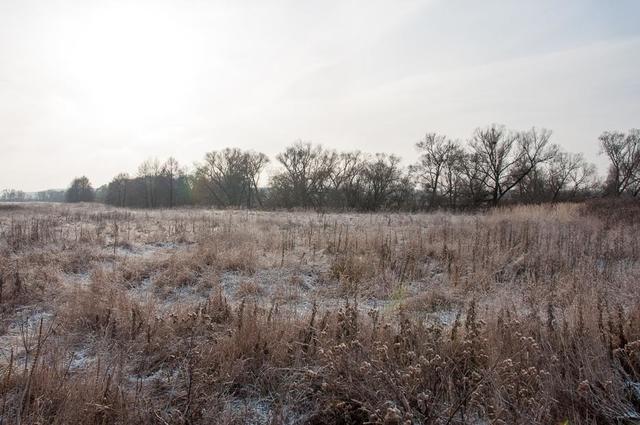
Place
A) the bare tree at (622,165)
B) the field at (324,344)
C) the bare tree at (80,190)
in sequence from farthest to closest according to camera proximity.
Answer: the bare tree at (80,190) → the bare tree at (622,165) → the field at (324,344)

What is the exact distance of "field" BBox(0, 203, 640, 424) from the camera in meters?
2.26

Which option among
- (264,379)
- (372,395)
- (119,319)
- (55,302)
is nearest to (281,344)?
(264,379)

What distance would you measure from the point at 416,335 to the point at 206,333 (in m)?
1.82

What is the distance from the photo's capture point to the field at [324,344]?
2.26 metres

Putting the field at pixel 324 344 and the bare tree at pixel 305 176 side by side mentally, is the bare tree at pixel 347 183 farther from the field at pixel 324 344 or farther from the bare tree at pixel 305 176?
the field at pixel 324 344

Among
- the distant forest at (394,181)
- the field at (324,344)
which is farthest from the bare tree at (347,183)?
the field at (324,344)

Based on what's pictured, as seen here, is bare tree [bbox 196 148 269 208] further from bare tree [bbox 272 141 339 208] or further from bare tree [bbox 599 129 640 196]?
bare tree [bbox 599 129 640 196]

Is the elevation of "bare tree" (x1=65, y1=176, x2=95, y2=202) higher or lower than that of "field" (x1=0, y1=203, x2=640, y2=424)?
higher

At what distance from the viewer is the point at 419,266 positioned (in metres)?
6.28

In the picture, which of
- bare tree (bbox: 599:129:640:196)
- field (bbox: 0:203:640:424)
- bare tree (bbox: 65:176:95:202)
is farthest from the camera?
bare tree (bbox: 65:176:95:202)

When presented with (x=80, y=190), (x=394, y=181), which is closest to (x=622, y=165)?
(x=394, y=181)

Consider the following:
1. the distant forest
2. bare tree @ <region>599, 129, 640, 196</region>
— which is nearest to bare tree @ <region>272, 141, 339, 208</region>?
the distant forest

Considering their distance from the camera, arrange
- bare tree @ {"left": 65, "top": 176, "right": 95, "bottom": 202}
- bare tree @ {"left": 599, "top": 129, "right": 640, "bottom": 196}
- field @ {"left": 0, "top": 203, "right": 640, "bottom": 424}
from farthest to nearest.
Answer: bare tree @ {"left": 65, "top": 176, "right": 95, "bottom": 202} → bare tree @ {"left": 599, "top": 129, "right": 640, "bottom": 196} → field @ {"left": 0, "top": 203, "right": 640, "bottom": 424}

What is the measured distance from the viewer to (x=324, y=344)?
9.73 ft
